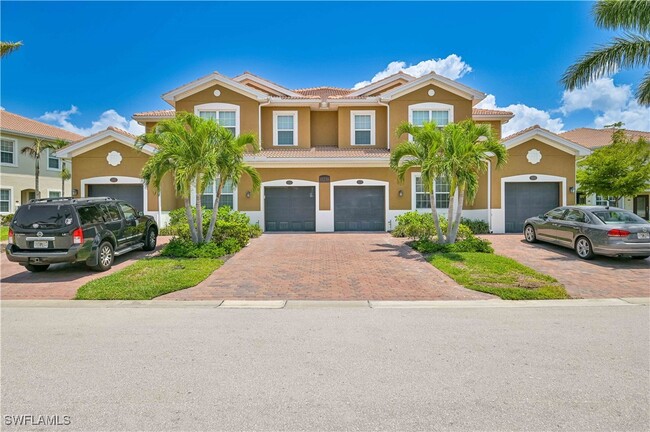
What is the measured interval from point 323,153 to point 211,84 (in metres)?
6.73

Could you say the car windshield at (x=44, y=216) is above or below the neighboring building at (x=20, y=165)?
below

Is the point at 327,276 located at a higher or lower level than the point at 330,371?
higher

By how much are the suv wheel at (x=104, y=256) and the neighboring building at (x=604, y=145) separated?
86.6 ft

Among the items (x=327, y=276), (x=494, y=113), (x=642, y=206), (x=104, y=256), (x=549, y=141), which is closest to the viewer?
(x=327, y=276)

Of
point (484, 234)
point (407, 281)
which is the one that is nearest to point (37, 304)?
point (407, 281)

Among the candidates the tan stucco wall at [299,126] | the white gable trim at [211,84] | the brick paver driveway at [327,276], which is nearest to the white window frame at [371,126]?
the tan stucco wall at [299,126]

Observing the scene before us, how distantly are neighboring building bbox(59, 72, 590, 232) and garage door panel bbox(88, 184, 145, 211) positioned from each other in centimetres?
5

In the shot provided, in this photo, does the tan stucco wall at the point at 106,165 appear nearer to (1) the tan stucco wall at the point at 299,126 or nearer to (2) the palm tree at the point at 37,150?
(1) the tan stucco wall at the point at 299,126

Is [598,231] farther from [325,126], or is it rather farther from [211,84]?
[211,84]

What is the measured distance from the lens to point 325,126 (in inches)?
844

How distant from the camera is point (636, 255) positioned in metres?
11.0

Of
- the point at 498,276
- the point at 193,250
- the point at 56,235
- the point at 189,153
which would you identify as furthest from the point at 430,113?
the point at 56,235

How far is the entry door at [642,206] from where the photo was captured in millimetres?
29828

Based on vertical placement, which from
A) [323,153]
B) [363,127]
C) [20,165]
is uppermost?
[363,127]
